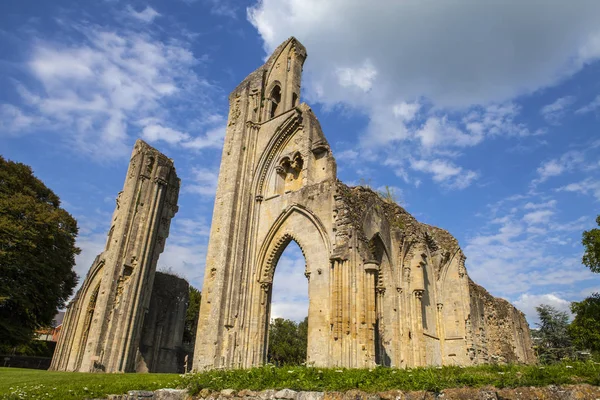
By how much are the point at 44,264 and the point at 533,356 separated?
90.3 feet

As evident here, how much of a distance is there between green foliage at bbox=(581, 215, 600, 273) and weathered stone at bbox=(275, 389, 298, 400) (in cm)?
1750

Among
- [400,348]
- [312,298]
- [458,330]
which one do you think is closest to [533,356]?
[458,330]

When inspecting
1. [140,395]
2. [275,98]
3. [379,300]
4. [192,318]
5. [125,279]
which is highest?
[275,98]

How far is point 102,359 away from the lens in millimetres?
16250

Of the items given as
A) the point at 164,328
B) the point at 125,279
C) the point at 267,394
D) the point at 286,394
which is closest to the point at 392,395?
the point at 286,394

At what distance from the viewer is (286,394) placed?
602 cm

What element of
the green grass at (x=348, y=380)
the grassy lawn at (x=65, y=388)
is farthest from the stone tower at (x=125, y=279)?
the green grass at (x=348, y=380)

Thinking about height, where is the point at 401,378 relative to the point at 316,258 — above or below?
below

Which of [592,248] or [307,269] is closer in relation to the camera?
[307,269]

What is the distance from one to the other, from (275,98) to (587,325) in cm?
1686

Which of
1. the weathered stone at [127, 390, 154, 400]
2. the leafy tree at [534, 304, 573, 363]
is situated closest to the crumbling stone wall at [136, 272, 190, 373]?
the weathered stone at [127, 390, 154, 400]

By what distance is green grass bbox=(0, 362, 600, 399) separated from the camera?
498cm

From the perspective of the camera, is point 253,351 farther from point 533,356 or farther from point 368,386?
point 533,356

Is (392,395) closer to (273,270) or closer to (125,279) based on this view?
(273,270)
